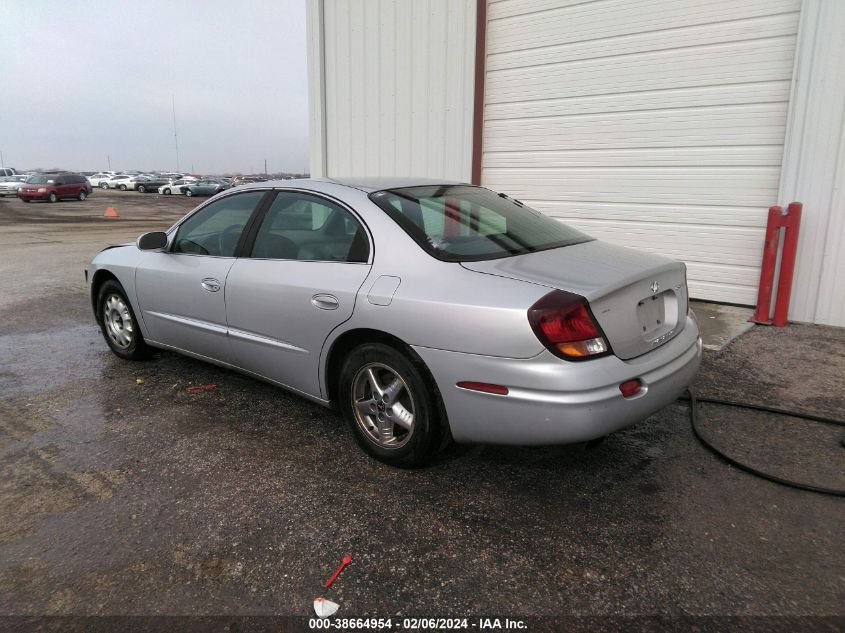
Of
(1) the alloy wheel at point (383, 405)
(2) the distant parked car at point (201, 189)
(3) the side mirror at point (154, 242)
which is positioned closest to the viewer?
(1) the alloy wheel at point (383, 405)

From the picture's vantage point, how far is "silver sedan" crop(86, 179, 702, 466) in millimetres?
2543

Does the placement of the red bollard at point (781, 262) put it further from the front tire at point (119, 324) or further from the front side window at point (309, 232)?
the front tire at point (119, 324)

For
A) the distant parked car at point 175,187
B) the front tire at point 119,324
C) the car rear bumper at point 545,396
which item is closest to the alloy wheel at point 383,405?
the car rear bumper at point 545,396

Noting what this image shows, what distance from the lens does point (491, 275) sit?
273 cm

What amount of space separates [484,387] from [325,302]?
1.01 metres

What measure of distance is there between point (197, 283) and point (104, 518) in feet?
5.56

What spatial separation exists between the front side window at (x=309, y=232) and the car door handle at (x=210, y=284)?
0.33 m

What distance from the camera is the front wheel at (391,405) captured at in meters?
2.85

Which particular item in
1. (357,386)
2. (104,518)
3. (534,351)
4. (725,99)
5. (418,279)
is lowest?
(104,518)

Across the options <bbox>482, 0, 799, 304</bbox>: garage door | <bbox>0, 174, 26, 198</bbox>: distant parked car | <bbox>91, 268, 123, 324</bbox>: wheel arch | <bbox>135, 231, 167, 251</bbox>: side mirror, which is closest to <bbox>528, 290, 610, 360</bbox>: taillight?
<bbox>135, 231, 167, 251</bbox>: side mirror

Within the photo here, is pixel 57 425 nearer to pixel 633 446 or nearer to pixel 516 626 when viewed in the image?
pixel 516 626

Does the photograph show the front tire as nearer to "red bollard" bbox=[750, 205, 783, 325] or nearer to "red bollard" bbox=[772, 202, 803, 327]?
"red bollard" bbox=[750, 205, 783, 325]

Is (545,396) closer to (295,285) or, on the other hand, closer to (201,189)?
(295,285)

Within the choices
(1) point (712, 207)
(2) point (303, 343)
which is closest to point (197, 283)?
(2) point (303, 343)
